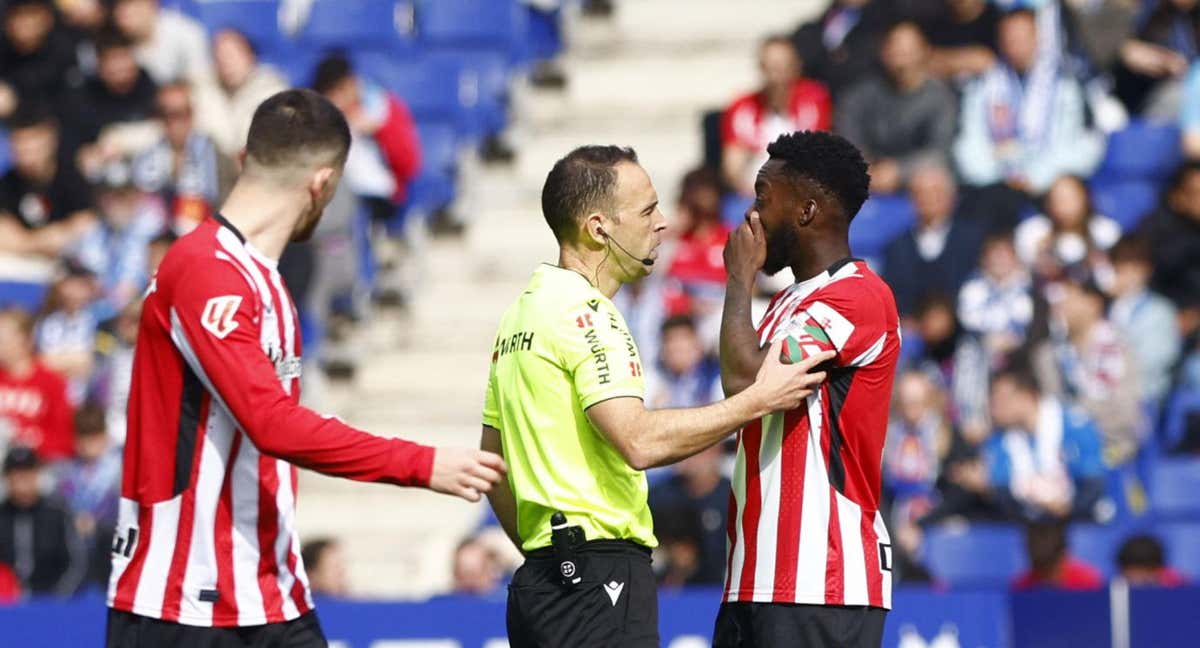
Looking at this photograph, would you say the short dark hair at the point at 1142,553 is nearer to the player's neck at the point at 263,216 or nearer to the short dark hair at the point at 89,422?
the player's neck at the point at 263,216

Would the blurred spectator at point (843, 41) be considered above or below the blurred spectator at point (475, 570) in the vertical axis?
above

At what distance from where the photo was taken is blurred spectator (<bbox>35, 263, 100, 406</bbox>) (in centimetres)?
1180

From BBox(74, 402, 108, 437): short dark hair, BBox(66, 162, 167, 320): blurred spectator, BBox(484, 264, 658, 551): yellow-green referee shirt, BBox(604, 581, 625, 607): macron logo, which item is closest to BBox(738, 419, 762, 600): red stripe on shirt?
BBox(484, 264, 658, 551): yellow-green referee shirt

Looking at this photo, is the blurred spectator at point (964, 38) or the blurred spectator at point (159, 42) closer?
the blurred spectator at point (964, 38)

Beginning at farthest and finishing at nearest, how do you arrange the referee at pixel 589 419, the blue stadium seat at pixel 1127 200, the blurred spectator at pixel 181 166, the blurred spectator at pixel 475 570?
the blurred spectator at pixel 181 166
the blue stadium seat at pixel 1127 200
the blurred spectator at pixel 475 570
the referee at pixel 589 419

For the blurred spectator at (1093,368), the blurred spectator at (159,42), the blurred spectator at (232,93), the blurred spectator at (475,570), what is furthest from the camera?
the blurred spectator at (159,42)

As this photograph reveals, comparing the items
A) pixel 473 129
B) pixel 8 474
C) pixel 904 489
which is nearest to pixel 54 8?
pixel 473 129

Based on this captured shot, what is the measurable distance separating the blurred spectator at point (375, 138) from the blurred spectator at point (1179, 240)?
15.0 feet

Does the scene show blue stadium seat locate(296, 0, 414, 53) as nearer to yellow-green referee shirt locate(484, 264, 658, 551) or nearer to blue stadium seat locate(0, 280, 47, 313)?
blue stadium seat locate(0, 280, 47, 313)

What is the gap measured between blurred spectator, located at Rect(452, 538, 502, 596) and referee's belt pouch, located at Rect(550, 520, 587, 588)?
13.9 feet

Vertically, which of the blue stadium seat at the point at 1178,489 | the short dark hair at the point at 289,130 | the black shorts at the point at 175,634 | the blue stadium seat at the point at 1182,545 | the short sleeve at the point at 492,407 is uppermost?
the short dark hair at the point at 289,130

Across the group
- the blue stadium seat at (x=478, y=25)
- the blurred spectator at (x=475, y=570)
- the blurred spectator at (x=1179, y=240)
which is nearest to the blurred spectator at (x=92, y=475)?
the blurred spectator at (x=475, y=570)

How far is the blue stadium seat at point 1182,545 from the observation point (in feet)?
32.3

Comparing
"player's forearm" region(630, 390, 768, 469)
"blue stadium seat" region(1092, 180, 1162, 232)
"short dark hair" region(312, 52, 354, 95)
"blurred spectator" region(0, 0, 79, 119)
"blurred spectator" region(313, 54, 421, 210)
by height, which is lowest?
"player's forearm" region(630, 390, 768, 469)
